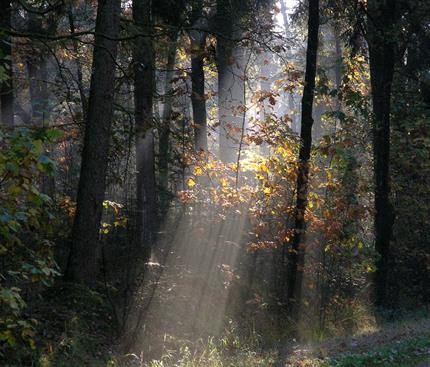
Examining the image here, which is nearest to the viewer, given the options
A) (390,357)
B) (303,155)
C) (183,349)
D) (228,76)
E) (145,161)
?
(390,357)

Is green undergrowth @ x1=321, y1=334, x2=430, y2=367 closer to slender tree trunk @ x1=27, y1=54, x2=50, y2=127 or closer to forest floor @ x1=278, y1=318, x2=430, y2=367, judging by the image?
forest floor @ x1=278, y1=318, x2=430, y2=367

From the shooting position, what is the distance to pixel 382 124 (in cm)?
1627

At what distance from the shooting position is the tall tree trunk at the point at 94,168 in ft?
34.4

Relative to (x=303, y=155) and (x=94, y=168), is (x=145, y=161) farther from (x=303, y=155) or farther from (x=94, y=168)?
(x=303, y=155)

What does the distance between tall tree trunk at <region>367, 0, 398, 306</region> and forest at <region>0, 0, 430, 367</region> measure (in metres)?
0.06

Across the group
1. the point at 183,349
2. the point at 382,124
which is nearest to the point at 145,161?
the point at 183,349

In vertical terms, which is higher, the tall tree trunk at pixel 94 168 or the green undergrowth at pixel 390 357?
the tall tree trunk at pixel 94 168

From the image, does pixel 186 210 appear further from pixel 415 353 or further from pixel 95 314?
pixel 415 353

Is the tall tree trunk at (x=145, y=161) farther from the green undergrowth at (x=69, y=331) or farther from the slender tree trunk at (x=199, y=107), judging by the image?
the slender tree trunk at (x=199, y=107)

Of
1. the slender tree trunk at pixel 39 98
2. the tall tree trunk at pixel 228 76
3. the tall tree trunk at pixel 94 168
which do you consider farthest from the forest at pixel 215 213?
the slender tree trunk at pixel 39 98

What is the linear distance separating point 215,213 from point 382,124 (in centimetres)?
540

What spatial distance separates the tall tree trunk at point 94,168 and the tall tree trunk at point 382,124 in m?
7.98

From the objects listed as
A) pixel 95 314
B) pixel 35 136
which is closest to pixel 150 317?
pixel 95 314

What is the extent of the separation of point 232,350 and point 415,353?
3620mm
